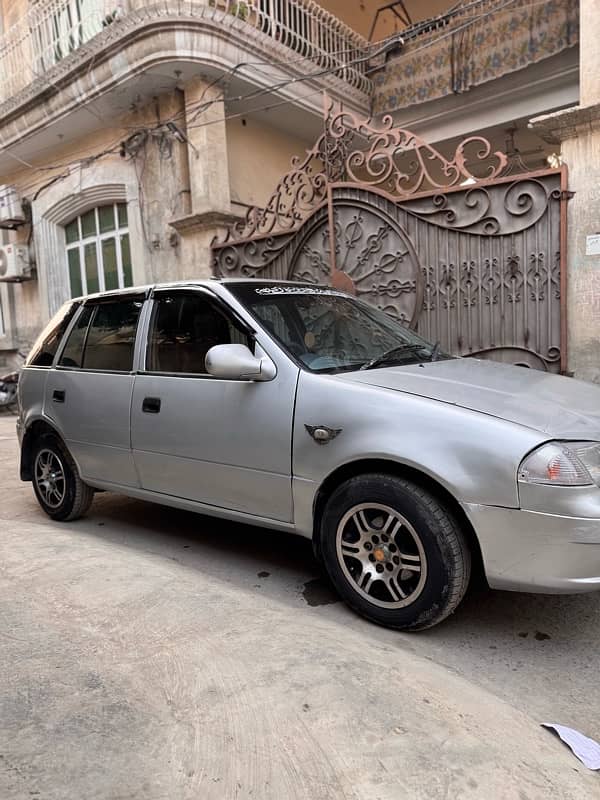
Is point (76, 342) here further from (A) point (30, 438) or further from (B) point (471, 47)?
(B) point (471, 47)

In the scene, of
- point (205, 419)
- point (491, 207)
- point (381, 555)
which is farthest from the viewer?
point (491, 207)

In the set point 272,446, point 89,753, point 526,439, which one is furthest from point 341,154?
point 89,753

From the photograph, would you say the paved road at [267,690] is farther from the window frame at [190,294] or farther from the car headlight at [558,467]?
the window frame at [190,294]

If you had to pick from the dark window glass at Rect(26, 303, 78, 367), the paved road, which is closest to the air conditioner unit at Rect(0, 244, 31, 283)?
the dark window glass at Rect(26, 303, 78, 367)

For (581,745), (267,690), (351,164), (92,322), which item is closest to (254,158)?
(351,164)

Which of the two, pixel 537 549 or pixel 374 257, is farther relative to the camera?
pixel 374 257

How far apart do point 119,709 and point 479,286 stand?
18.0 feet

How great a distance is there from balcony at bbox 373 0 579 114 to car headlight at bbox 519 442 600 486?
7.80 metres

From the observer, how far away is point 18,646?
Answer: 8.15 ft

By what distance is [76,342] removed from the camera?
4586 mm

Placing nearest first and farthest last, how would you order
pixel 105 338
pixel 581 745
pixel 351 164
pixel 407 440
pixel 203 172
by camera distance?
pixel 581 745
pixel 407 440
pixel 105 338
pixel 351 164
pixel 203 172

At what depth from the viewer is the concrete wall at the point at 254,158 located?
33.2 feet

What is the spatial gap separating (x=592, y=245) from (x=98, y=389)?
4579mm

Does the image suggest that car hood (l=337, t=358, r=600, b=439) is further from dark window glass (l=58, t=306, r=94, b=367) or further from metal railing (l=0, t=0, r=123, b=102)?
metal railing (l=0, t=0, r=123, b=102)
